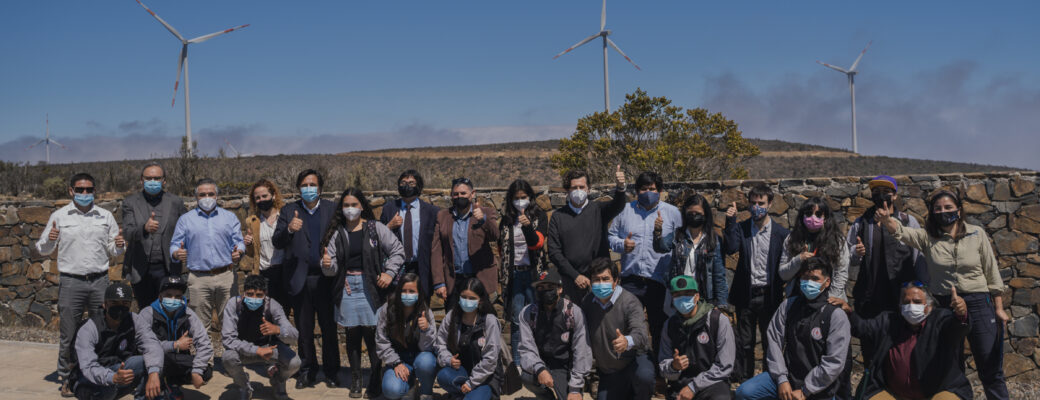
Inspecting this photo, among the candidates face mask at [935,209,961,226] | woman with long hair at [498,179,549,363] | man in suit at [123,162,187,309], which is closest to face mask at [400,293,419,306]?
woman with long hair at [498,179,549,363]

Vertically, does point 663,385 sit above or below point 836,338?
below

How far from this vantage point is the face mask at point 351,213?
573 centimetres

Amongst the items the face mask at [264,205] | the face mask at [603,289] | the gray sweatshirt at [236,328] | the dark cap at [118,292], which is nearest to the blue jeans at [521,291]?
the face mask at [603,289]

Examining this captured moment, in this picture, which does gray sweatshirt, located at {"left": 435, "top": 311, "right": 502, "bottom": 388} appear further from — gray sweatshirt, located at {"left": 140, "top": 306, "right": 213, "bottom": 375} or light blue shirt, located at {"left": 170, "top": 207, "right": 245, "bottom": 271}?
light blue shirt, located at {"left": 170, "top": 207, "right": 245, "bottom": 271}

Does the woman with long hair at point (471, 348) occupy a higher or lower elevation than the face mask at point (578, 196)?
lower

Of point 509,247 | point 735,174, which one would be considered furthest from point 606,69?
point 509,247

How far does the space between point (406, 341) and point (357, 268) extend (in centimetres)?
81

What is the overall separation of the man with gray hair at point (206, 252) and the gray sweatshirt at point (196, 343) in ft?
1.55

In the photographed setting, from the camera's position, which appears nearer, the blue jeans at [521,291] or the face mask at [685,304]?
the face mask at [685,304]

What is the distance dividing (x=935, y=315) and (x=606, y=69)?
14354 mm

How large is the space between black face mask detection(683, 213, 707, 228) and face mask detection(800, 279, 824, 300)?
0.95 metres

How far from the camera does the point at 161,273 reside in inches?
241

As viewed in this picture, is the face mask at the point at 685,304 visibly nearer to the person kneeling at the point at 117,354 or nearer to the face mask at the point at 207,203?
the person kneeling at the point at 117,354

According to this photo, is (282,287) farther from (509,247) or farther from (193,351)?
(509,247)
